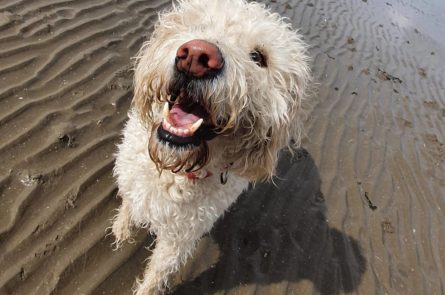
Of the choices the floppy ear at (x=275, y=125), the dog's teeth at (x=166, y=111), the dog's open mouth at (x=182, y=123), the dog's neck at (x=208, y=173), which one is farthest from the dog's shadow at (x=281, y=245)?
the dog's teeth at (x=166, y=111)

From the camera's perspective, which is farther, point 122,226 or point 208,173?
point 122,226

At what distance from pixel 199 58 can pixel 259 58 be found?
66 centimetres

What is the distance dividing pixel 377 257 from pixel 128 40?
4.35m

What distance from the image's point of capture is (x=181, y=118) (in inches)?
97.8

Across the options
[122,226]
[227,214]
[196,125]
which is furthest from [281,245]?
[196,125]

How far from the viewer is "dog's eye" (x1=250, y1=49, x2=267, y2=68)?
108 inches

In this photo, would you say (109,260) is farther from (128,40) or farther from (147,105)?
(128,40)

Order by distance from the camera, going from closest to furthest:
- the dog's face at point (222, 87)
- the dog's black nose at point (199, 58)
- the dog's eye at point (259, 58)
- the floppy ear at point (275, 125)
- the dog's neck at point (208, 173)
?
the dog's black nose at point (199, 58)
the dog's face at point (222, 87)
the floppy ear at point (275, 125)
the dog's eye at point (259, 58)
the dog's neck at point (208, 173)

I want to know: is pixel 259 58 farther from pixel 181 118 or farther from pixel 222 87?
pixel 181 118

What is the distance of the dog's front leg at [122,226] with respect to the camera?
3.71 metres

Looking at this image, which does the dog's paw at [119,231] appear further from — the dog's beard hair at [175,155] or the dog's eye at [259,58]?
the dog's eye at [259,58]

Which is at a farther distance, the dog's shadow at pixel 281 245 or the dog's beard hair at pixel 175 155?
the dog's shadow at pixel 281 245

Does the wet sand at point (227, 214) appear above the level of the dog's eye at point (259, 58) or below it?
below

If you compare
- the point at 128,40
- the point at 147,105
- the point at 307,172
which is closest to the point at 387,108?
the point at 307,172
